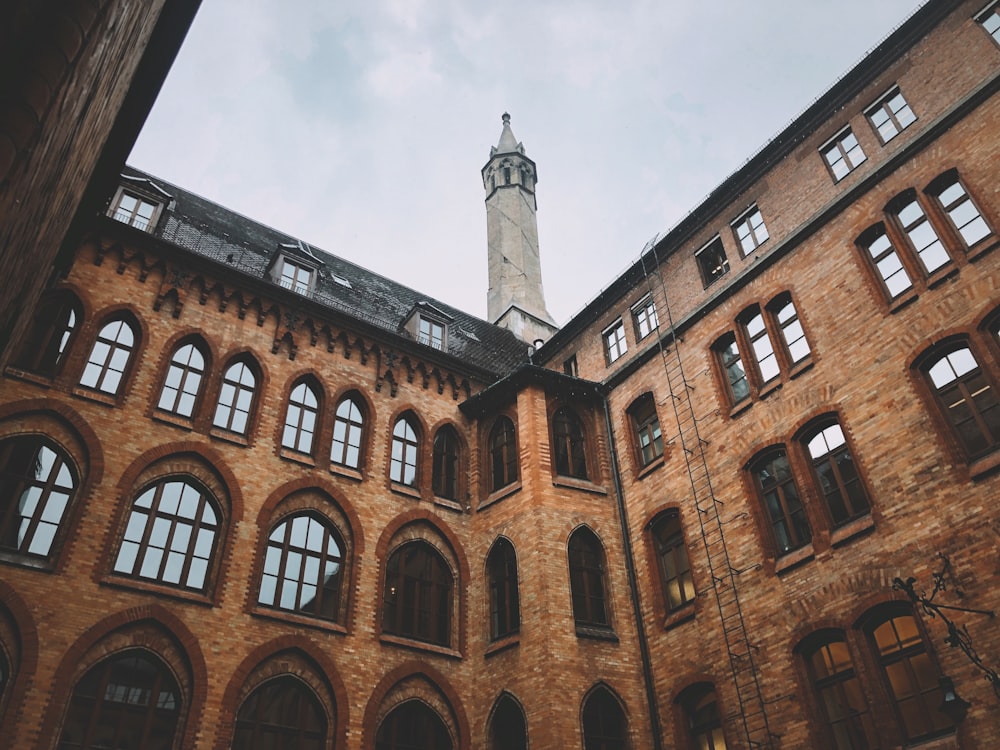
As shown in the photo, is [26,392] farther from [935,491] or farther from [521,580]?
[935,491]

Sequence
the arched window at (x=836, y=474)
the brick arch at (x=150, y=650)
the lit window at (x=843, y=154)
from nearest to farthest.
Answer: the brick arch at (x=150, y=650), the arched window at (x=836, y=474), the lit window at (x=843, y=154)

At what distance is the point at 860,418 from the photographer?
502 inches

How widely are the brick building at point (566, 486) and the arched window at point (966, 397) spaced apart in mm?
44

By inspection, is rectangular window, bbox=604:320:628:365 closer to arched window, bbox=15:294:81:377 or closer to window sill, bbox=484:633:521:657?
window sill, bbox=484:633:521:657

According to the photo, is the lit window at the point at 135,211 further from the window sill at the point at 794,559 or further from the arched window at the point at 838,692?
the arched window at the point at 838,692

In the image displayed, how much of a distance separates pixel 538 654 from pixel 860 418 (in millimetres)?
7004

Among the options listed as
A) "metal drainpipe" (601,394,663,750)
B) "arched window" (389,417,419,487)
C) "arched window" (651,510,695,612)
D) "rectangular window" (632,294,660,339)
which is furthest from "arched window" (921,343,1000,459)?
"arched window" (389,417,419,487)

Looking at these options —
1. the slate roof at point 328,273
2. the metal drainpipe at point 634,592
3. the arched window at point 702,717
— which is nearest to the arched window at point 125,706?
the metal drainpipe at point 634,592

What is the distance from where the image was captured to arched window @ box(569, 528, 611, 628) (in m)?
15.4

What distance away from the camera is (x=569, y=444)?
17906mm

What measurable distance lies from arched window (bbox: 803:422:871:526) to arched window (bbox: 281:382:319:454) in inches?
386

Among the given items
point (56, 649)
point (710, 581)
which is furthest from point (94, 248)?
point (710, 581)

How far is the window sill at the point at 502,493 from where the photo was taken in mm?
16969

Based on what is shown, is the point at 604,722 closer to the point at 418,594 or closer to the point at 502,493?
the point at 418,594
